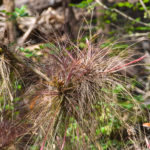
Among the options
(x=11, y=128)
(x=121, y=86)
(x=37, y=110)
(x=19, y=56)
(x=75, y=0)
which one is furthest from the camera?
(x=75, y=0)

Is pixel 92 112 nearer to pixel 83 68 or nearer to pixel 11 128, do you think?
pixel 83 68

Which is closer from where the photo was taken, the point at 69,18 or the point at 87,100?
the point at 87,100

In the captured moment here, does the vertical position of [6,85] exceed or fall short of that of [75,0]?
it falls short

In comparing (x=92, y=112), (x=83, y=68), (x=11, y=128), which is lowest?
(x=11, y=128)

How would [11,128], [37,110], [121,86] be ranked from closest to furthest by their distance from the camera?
[121,86], [37,110], [11,128]

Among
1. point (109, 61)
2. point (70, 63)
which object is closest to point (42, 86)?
point (70, 63)

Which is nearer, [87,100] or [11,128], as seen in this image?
[87,100]

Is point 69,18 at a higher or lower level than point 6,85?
higher

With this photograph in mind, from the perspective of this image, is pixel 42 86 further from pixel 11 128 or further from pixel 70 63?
pixel 11 128

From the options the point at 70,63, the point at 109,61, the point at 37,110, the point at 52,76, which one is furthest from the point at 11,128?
the point at 109,61
